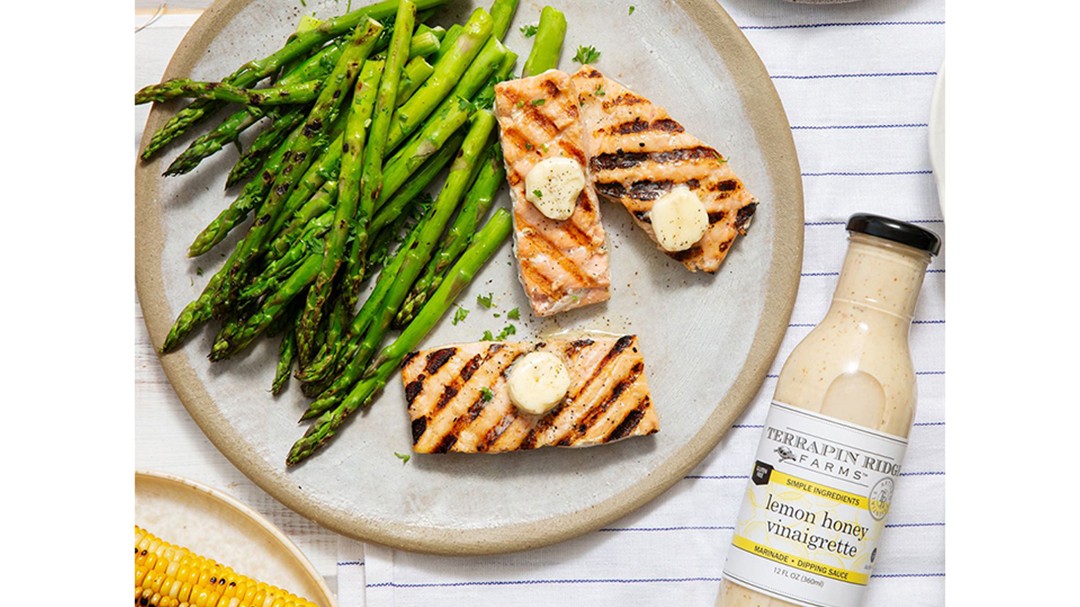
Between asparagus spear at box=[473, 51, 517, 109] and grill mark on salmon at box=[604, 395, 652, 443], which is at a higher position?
asparagus spear at box=[473, 51, 517, 109]

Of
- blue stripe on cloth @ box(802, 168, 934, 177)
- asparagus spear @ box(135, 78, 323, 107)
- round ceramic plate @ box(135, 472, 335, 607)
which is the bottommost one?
round ceramic plate @ box(135, 472, 335, 607)

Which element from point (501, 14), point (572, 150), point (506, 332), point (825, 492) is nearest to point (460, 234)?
point (506, 332)

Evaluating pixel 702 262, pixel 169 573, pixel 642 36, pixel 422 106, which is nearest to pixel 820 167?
pixel 702 262

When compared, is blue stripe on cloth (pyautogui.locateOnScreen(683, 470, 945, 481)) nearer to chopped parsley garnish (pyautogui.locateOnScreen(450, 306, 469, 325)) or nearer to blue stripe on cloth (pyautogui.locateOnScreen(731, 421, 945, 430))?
blue stripe on cloth (pyautogui.locateOnScreen(731, 421, 945, 430))

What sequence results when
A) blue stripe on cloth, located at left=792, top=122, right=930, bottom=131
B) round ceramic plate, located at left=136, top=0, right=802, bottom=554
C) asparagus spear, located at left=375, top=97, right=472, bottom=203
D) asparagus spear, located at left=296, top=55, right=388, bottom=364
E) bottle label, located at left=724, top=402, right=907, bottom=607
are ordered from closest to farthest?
bottle label, located at left=724, top=402, right=907, bottom=607, asparagus spear, located at left=296, top=55, right=388, bottom=364, asparagus spear, located at left=375, top=97, right=472, bottom=203, round ceramic plate, located at left=136, top=0, right=802, bottom=554, blue stripe on cloth, located at left=792, top=122, right=930, bottom=131

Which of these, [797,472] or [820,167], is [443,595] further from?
[820,167]

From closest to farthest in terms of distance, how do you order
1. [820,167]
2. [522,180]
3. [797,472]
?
[797,472] < [522,180] < [820,167]

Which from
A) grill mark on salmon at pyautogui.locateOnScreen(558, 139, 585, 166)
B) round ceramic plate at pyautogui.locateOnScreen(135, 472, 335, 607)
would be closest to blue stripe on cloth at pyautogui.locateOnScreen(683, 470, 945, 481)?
grill mark on salmon at pyautogui.locateOnScreen(558, 139, 585, 166)
